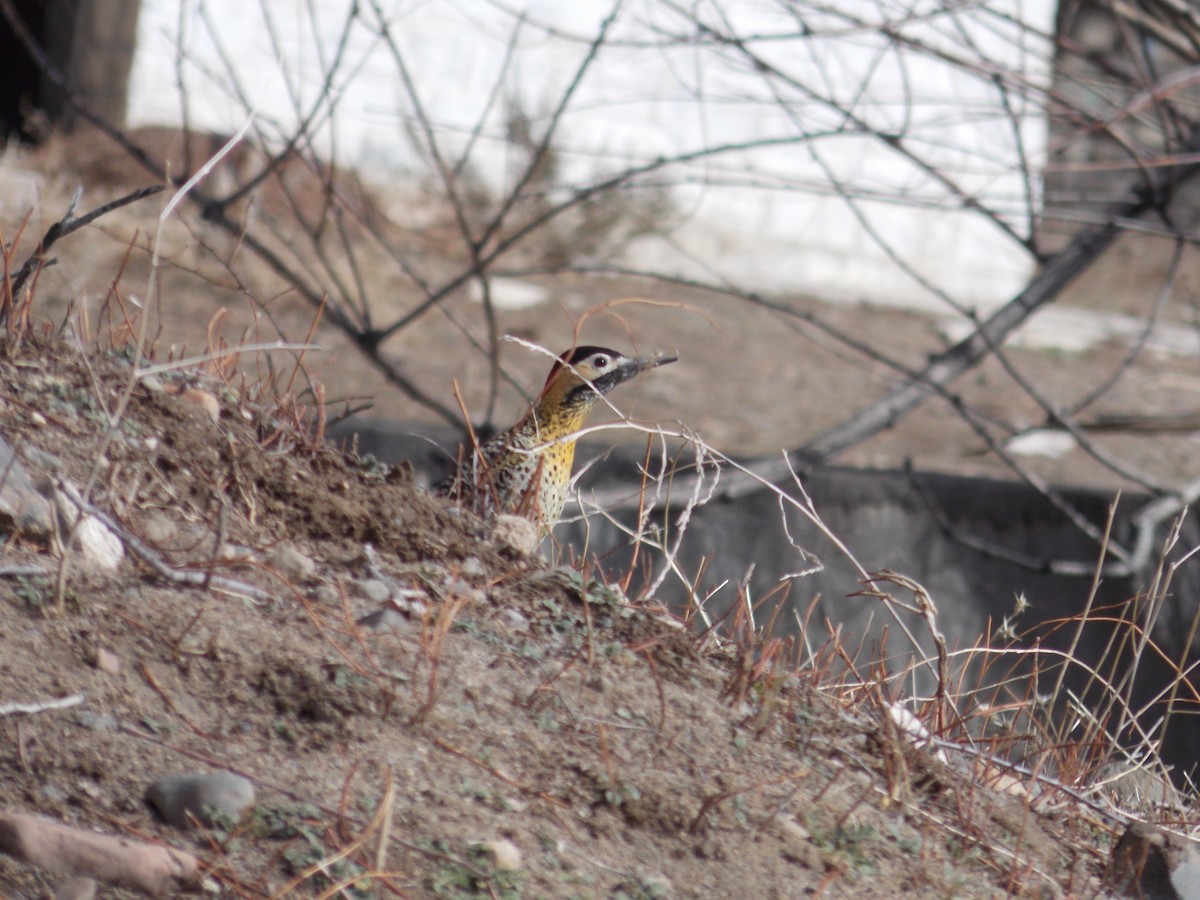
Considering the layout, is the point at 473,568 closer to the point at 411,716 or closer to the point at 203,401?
the point at 411,716

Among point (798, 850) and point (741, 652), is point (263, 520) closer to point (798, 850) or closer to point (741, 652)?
point (741, 652)

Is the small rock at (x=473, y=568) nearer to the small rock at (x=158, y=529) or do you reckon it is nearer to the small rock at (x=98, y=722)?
the small rock at (x=158, y=529)

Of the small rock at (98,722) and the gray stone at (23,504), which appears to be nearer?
the small rock at (98,722)

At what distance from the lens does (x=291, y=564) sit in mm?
1987

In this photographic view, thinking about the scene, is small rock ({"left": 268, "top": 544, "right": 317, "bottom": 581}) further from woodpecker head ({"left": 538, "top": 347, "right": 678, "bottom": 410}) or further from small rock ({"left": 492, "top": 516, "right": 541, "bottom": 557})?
woodpecker head ({"left": 538, "top": 347, "right": 678, "bottom": 410})

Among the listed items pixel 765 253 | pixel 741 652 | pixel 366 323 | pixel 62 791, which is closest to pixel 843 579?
pixel 366 323

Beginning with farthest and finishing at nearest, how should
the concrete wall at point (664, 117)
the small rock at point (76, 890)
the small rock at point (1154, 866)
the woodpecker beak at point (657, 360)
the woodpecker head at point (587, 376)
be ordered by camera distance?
the concrete wall at point (664, 117) → the woodpecker head at point (587, 376) → the woodpecker beak at point (657, 360) → the small rock at point (1154, 866) → the small rock at point (76, 890)

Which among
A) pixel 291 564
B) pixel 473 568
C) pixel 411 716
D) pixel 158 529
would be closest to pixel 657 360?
pixel 473 568

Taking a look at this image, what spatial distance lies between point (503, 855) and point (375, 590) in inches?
25.8

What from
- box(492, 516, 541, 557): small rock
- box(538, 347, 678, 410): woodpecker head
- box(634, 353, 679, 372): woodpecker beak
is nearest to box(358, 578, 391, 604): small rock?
box(492, 516, 541, 557): small rock

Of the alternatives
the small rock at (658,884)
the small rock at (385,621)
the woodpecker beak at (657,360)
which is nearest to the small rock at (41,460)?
the small rock at (385,621)

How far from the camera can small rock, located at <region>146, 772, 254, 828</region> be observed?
139 centimetres

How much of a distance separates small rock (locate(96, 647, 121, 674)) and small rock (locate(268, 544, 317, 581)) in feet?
1.19

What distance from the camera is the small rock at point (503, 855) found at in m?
1.44
